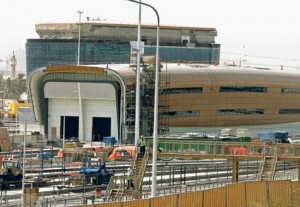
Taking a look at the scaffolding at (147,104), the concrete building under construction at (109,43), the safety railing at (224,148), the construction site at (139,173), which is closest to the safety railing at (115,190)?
the construction site at (139,173)

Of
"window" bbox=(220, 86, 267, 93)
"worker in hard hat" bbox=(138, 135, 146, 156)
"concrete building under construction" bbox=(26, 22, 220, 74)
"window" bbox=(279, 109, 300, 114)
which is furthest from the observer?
"concrete building under construction" bbox=(26, 22, 220, 74)

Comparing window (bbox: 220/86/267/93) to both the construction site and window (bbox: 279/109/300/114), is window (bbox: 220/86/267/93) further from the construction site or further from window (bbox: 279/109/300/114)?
the construction site

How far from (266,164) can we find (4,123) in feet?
275

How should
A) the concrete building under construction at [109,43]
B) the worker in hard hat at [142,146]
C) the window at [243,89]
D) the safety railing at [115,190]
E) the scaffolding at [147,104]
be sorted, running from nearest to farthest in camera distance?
the safety railing at [115,190] → the worker in hard hat at [142,146] → the scaffolding at [147,104] → the window at [243,89] → the concrete building under construction at [109,43]

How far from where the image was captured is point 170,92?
10525 cm

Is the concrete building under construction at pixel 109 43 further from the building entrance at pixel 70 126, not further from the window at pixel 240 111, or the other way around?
the building entrance at pixel 70 126

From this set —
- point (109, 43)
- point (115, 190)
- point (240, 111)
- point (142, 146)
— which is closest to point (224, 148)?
point (142, 146)

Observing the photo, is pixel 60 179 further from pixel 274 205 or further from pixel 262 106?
pixel 262 106

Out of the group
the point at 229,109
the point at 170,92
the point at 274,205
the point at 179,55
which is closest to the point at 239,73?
the point at 229,109

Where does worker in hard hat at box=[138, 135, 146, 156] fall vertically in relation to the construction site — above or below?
above

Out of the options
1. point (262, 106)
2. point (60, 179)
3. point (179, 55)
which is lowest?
point (60, 179)

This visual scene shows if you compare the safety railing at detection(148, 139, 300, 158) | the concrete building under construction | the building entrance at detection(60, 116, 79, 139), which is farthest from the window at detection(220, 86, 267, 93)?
the safety railing at detection(148, 139, 300, 158)

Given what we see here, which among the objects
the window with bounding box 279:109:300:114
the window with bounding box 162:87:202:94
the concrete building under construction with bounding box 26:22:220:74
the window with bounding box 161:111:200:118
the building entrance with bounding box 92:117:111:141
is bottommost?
the building entrance with bounding box 92:117:111:141

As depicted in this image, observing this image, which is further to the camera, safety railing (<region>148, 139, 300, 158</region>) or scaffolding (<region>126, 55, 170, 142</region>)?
scaffolding (<region>126, 55, 170, 142</region>)
